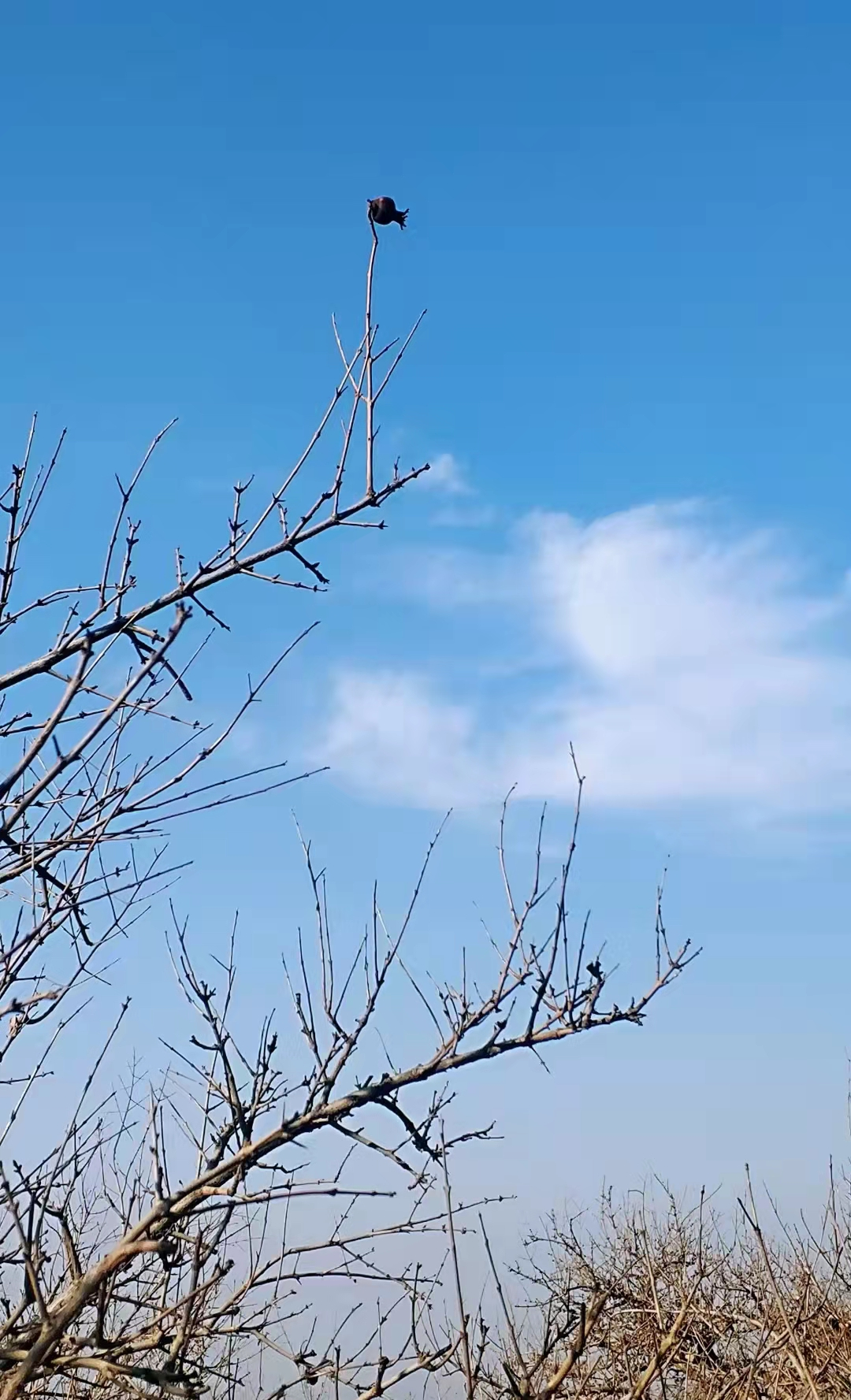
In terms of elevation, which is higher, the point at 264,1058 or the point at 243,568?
the point at 243,568

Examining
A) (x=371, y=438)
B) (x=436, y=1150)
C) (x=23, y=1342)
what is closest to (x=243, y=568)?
(x=371, y=438)

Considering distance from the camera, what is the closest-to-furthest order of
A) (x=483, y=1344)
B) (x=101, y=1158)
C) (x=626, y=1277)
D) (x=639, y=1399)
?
(x=639, y=1399), (x=483, y=1344), (x=101, y=1158), (x=626, y=1277)

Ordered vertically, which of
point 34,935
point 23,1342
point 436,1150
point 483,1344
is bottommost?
point 23,1342

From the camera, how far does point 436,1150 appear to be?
19.5 ft

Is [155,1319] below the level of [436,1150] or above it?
below

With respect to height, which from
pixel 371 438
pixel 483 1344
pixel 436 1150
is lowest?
pixel 483 1344

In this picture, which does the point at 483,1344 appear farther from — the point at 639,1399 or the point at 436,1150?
the point at 436,1150

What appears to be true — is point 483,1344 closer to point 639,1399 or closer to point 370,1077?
point 639,1399

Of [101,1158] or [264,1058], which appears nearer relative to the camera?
[264,1058]

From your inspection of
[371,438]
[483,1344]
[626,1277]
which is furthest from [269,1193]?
[626,1277]

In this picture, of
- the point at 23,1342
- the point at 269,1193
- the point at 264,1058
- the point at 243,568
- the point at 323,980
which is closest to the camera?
the point at 23,1342

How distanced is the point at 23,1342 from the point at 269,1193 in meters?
2.09

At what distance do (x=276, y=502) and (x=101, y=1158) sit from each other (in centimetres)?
481

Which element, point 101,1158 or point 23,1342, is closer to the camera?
point 23,1342
